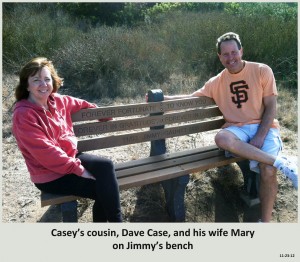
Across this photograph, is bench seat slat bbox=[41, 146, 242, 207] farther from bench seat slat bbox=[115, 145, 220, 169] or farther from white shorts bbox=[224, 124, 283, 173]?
white shorts bbox=[224, 124, 283, 173]

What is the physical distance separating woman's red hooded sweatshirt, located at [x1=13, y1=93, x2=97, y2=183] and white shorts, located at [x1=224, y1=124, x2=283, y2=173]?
4.64 ft

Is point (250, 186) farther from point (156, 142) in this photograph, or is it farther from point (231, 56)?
point (231, 56)

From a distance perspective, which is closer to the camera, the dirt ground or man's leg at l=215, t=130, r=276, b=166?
man's leg at l=215, t=130, r=276, b=166

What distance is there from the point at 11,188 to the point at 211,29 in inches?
215

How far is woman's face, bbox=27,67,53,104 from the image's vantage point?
2389mm

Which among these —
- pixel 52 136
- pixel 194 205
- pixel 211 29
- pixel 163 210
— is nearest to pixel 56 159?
pixel 52 136

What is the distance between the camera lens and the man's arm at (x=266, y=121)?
2.91m

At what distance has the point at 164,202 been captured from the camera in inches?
129

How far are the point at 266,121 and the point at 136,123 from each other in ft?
3.78

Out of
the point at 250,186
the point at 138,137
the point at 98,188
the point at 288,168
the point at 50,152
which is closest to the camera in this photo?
the point at 50,152

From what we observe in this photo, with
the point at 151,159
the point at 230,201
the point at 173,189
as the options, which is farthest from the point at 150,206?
the point at 230,201

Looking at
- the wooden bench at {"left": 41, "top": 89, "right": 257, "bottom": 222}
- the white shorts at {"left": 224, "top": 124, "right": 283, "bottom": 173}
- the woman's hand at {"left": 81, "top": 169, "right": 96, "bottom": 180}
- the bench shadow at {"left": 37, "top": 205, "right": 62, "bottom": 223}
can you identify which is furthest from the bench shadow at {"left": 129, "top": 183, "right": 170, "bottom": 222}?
the woman's hand at {"left": 81, "top": 169, "right": 96, "bottom": 180}

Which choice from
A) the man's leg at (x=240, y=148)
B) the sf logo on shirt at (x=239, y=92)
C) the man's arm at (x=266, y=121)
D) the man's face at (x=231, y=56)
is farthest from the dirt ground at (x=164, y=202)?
the man's face at (x=231, y=56)

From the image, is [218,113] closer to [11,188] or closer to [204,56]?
[11,188]
